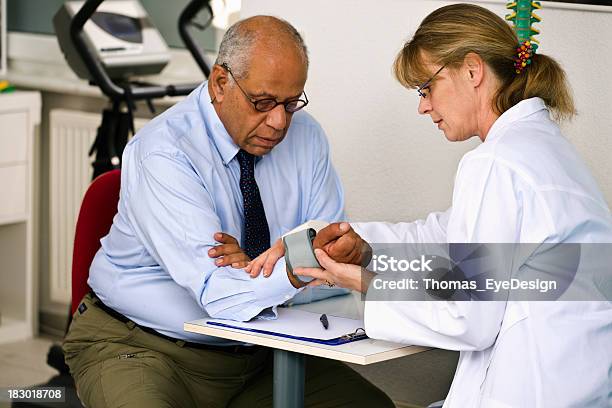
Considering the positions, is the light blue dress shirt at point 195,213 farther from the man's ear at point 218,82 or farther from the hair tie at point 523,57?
the hair tie at point 523,57

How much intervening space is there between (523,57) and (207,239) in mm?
783

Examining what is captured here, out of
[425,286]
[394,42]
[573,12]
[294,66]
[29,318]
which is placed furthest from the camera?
[29,318]

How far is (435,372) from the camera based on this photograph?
3.22 meters

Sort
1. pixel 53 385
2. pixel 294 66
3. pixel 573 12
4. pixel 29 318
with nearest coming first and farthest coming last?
pixel 294 66
pixel 573 12
pixel 53 385
pixel 29 318

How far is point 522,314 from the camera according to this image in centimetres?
194

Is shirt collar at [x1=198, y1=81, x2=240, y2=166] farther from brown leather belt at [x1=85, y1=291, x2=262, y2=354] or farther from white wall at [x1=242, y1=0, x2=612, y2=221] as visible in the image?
white wall at [x1=242, y1=0, x2=612, y2=221]

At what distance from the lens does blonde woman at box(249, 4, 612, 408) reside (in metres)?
1.93

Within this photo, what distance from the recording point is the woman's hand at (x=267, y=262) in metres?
2.26

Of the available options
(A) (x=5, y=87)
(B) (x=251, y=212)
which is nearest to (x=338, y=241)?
(B) (x=251, y=212)

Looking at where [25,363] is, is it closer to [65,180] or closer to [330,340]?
[65,180]

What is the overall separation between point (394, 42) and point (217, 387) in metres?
1.20

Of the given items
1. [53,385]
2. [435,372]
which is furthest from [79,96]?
[435,372]

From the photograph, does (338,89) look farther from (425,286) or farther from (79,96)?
(79,96)

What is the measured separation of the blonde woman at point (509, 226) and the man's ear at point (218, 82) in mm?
559
